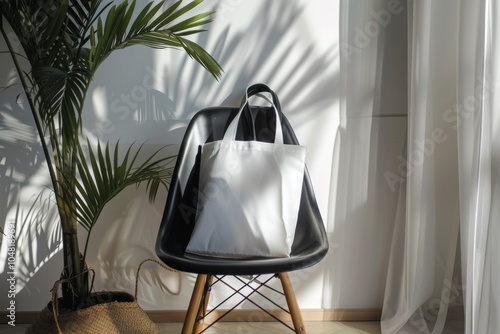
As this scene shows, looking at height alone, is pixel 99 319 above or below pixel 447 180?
below

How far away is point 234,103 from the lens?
2.23m

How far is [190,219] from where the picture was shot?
6.35 feet

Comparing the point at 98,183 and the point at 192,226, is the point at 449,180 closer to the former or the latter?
the point at 192,226

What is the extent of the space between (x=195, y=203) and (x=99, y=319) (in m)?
0.50

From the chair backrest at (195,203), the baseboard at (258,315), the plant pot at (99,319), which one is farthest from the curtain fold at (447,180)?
the plant pot at (99,319)

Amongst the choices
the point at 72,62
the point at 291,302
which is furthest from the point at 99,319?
the point at 72,62

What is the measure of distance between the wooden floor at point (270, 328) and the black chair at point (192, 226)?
0.19m

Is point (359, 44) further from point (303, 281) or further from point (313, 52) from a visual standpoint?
point (303, 281)

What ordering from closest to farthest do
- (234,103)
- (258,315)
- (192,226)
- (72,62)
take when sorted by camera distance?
(72,62) < (192,226) < (234,103) < (258,315)

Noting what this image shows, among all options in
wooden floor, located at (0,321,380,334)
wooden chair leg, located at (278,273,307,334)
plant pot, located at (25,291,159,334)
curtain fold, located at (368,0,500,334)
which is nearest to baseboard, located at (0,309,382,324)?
wooden floor, located at (0,321,380,334)

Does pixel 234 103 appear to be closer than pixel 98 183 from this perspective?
No

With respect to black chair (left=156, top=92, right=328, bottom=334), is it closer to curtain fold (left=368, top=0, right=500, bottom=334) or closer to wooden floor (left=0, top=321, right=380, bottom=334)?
wooden floor (left=0, top=321, right=380, bottom=334)

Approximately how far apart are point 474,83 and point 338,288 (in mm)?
1054

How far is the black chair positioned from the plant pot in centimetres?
21
